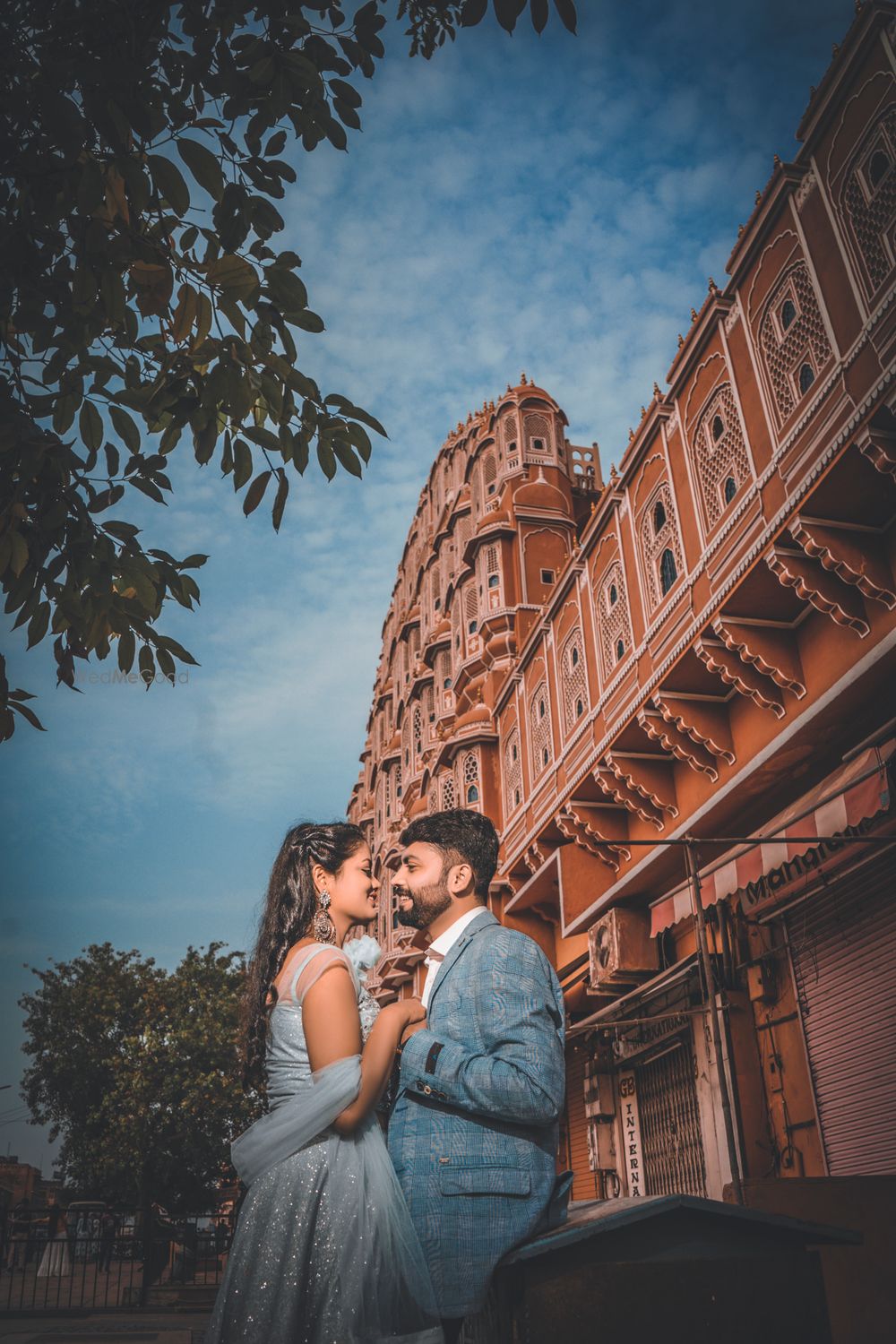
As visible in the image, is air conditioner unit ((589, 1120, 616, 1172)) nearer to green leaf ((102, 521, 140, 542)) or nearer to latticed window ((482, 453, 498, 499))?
green leaf ((102, 521, 140, 542))

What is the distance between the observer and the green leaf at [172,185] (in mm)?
3189

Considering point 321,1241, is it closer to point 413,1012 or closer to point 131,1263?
point 413,1012

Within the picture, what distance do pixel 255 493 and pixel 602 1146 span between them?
42.8 ft

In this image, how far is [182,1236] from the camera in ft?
53.9

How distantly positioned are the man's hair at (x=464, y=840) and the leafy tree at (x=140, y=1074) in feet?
76.5

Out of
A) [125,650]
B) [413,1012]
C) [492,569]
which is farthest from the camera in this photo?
[492,569]

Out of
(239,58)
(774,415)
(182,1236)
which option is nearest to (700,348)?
(774,415)

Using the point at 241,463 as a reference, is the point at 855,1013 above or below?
below

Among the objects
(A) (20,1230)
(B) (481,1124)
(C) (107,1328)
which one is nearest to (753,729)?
(B) (481,1124)

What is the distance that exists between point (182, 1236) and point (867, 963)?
13.7 meters

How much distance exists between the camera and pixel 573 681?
1505 centimetres

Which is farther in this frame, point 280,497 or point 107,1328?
point 107,1328

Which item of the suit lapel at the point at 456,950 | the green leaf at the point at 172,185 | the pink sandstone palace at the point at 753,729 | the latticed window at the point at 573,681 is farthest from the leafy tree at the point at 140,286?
the latticed window at the point at 573,681

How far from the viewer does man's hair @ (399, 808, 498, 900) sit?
3.31 metres
